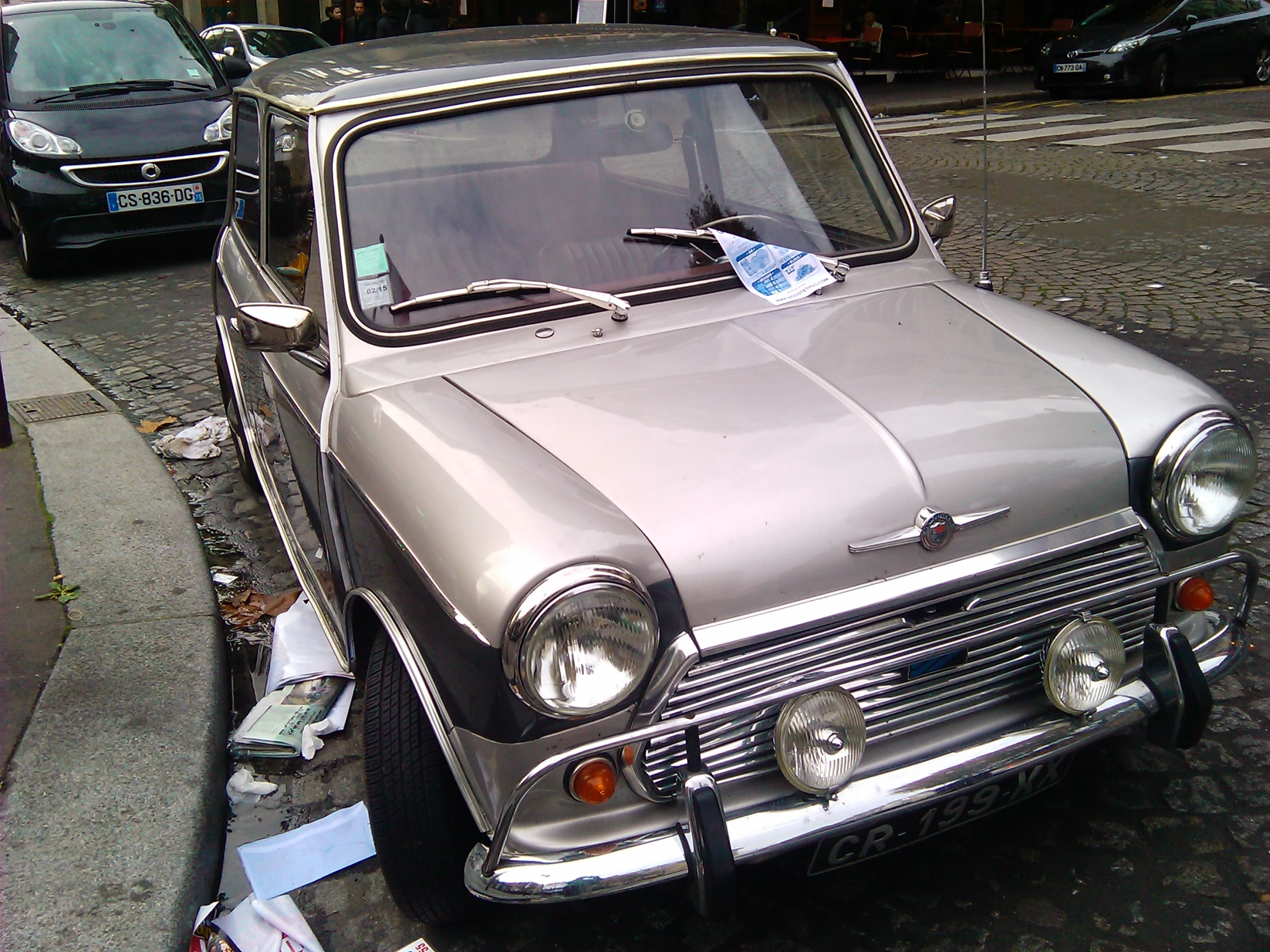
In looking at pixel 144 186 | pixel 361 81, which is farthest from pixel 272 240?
pixel 144 186

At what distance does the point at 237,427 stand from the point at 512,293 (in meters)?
2.30

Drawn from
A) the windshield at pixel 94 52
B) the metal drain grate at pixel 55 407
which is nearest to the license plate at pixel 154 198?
the windshield at pixel 94 52

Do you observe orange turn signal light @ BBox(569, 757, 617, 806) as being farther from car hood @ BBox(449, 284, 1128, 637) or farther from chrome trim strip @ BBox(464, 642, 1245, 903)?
car hood @ BBox(449, 284, 1128, 637)

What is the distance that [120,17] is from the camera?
9.18 meters

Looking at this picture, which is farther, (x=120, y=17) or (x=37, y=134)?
(x=120, y=17)

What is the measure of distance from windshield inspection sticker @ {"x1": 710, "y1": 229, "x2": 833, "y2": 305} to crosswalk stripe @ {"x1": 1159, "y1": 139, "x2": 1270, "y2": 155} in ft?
30.8

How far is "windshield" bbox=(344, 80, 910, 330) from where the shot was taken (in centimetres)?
282

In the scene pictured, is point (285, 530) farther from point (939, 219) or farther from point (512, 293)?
point (939, 219)

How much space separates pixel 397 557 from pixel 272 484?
177 cm

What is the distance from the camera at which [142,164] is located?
8219 millimetres

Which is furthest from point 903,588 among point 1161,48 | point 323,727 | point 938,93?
point 938,93

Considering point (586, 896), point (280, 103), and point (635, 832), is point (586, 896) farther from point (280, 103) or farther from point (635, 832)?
point (280, 103)

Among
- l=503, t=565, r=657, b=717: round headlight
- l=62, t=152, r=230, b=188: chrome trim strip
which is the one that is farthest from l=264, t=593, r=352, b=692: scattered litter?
l=62, t=152, r=230, b=188: chrome trim strip

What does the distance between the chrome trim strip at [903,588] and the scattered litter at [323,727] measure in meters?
1.59
